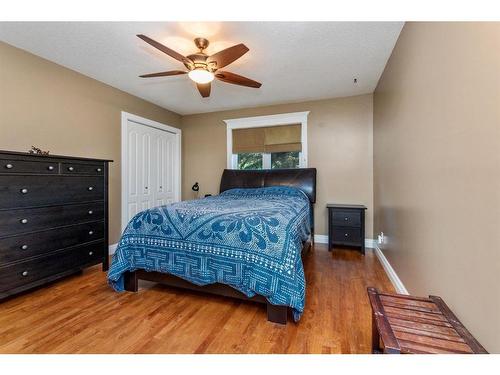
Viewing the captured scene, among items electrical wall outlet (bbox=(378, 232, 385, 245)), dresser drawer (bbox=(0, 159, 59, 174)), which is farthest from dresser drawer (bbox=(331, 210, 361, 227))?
dresser drawer (bbox=(0, 159, 59, 174))

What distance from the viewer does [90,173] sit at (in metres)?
2.55

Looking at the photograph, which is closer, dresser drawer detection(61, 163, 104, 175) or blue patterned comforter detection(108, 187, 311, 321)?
blue patterned comforter detection(108, 187, 311, 321)

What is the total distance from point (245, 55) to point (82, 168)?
214 cm

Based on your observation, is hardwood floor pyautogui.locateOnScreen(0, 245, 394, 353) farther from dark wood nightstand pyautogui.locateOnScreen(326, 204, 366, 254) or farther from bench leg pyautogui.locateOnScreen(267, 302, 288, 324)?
dark wood nightstand pyautogui.locateOnScreen(326, 204, 366, 254)

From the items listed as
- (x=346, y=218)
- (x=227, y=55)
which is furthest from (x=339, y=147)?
(x=227, y=55)

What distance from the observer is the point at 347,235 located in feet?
11.3

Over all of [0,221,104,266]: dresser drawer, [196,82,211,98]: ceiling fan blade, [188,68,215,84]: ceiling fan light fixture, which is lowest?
[0,221,104,266]: dresser drawer

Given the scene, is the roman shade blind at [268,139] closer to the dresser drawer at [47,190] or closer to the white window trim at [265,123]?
the white window trim at [265,123]

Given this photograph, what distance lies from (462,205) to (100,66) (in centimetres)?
367

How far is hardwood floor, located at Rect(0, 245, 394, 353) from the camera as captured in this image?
1449mm

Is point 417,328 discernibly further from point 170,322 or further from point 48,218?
point 48,218

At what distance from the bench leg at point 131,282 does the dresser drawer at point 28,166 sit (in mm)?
1213
